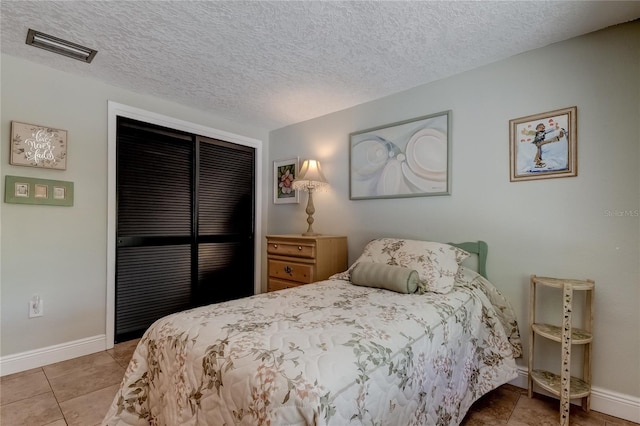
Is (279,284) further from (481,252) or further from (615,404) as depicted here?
(615,404)

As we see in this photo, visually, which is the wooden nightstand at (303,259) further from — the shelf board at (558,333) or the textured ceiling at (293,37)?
the shelf board at (558,333)

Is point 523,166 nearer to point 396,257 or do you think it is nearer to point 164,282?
point 396,257

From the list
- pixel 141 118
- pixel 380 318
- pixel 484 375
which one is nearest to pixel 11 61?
pixel 141 118

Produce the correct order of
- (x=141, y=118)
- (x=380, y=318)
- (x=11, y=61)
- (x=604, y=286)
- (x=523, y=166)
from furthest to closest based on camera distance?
(x=141, y=118) → (x=11, y=61) → (x=523, y=166) → (x=604, y=286) → (x=380, y=318)

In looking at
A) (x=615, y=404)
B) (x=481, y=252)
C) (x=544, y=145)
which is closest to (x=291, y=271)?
(x=481, y=252)

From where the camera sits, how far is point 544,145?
74.4 inches

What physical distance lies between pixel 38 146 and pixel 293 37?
2004mm

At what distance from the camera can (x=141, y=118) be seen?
271 centimetres

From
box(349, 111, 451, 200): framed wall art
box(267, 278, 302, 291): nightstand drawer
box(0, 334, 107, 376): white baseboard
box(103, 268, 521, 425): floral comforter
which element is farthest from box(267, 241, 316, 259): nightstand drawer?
box(0, 334, 107, 376): white baseboard

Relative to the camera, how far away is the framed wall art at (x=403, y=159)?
2.32 meters

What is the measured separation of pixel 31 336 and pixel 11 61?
1.96 meters

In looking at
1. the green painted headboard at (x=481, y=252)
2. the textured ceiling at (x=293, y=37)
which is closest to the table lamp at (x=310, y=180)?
the textured ceiling at (x=293, y=37)

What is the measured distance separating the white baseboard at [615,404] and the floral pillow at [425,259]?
989 mm

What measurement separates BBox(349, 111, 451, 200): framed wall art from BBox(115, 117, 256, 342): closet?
144cm
